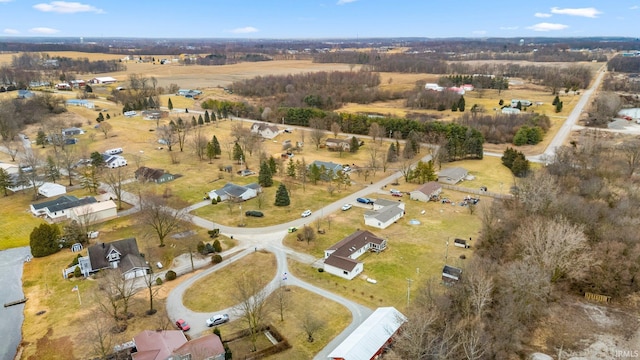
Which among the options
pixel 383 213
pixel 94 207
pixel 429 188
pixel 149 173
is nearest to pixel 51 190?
pixel 94 207

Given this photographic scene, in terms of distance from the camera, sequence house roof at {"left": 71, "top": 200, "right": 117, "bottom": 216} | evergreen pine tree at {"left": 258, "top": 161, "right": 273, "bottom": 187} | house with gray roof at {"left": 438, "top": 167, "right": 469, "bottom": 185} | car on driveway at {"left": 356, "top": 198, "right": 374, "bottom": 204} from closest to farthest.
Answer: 1. house roof at {"left": 71, "top": 200, "right": 117, "bottom": 216}
2. car on driveway at {"left": 356, "top": 198, "right": 374, "bottom": 204}
3. evergreen pine tree at {"left": 258, "top": 161, "right": 273, "bottom": 187}
4. house with gray roof at {"left": 438, "top": 167, "right": 469, "bottom": 185}

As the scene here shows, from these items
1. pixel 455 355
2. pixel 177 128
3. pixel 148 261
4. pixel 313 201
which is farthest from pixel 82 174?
pixel 455 355

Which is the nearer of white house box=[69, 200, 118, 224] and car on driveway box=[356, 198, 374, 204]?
white house box=[69, 200, 118, 224]

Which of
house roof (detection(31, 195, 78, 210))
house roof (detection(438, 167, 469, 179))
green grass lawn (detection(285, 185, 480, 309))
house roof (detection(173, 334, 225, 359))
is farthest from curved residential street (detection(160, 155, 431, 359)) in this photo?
house roof (detection(438, 167, 469, 179))

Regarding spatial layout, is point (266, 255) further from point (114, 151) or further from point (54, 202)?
point (114, 151)

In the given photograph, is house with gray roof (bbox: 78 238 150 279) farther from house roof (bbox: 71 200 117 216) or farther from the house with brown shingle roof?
the house with brown shingle roof
